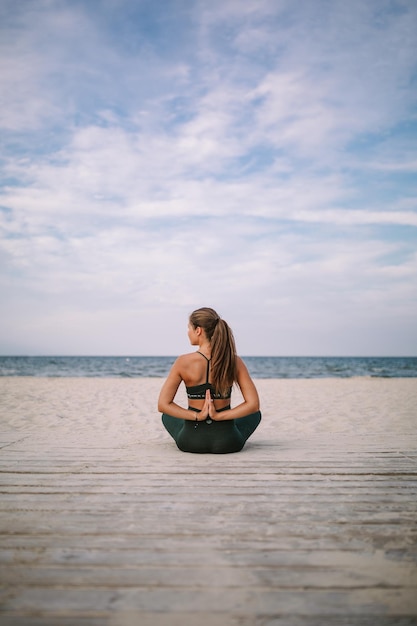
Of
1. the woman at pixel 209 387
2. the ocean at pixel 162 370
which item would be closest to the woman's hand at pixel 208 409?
the woman at pixel 209 387

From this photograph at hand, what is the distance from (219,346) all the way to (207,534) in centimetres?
181

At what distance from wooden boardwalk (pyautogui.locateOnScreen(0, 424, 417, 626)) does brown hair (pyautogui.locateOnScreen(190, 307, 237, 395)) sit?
0.73 meters

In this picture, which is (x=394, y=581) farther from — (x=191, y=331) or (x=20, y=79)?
(x=20, y=79)

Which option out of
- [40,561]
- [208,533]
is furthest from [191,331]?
[40,561]

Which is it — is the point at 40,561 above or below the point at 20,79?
below

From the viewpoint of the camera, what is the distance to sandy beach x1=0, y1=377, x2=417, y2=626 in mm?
1491

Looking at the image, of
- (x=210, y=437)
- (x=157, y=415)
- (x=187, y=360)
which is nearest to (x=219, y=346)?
(x=187, y=360)

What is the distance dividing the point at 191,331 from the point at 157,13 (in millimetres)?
11065

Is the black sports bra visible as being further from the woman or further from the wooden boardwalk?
the wooden boardwalk

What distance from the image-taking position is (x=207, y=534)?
2084mm

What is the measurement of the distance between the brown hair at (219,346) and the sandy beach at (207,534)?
72 centimetres

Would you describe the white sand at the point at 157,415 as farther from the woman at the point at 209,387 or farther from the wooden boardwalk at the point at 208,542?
the wooden boardwalk at the point at 208,542

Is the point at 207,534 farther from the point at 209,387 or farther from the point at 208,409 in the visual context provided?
the point at 209,387

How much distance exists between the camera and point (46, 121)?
50.5ft
